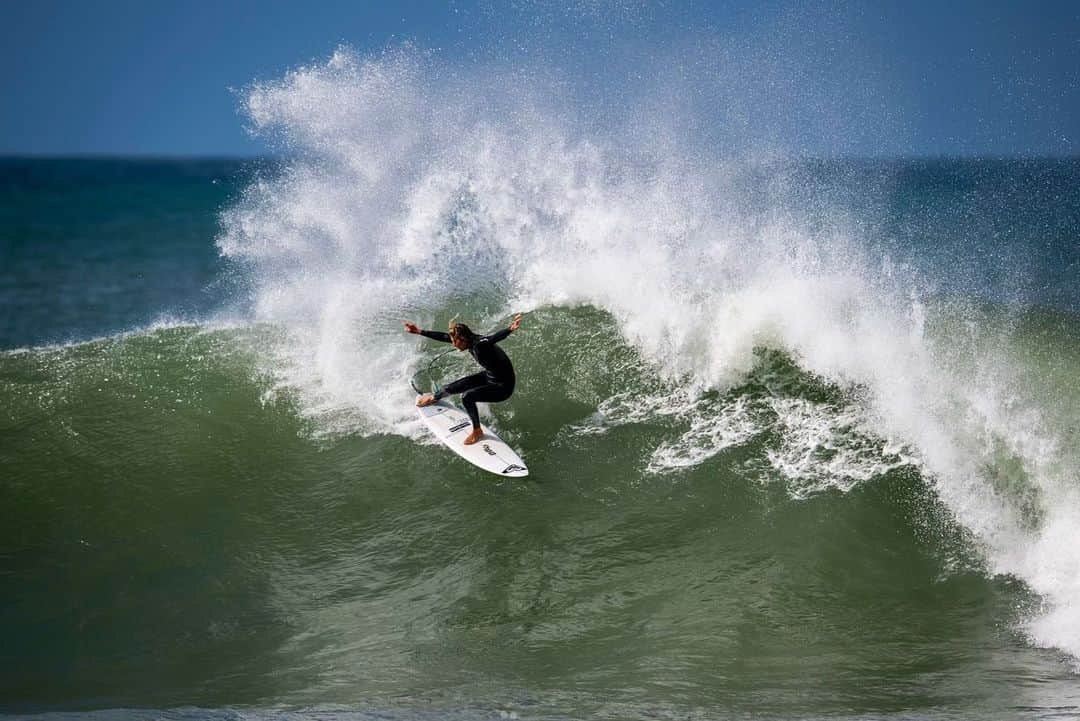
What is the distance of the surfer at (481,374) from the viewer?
7868 millimetres

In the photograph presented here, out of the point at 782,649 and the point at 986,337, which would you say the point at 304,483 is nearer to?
the point at 782,649

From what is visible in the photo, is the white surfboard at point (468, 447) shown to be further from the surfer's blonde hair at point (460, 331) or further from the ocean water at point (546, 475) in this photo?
the surfer's blonde hair at point (460, 331)

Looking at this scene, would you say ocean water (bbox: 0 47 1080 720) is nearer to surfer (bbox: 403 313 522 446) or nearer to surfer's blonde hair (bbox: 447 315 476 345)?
surfer (bbox: 403 313 522 446)

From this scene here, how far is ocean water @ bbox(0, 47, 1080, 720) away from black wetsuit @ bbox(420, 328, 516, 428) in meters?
0.62

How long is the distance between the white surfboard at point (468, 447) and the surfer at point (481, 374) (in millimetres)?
109

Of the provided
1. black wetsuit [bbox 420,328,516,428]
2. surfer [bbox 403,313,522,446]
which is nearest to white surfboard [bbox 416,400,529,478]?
surfer [bbox 403,313,522,446]

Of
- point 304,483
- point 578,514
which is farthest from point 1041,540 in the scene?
point 304,483

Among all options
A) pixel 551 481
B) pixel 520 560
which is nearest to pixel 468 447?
pixel 551 481

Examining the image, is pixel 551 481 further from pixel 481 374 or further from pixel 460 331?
pixel 460 331

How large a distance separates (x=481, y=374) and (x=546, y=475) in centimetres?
123

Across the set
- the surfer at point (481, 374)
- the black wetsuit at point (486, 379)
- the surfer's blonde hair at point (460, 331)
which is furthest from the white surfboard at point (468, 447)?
the surfer's blonde hair at point (460, 331)

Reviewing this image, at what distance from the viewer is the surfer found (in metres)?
7.87

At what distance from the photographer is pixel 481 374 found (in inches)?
325

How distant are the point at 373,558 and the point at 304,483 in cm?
151
